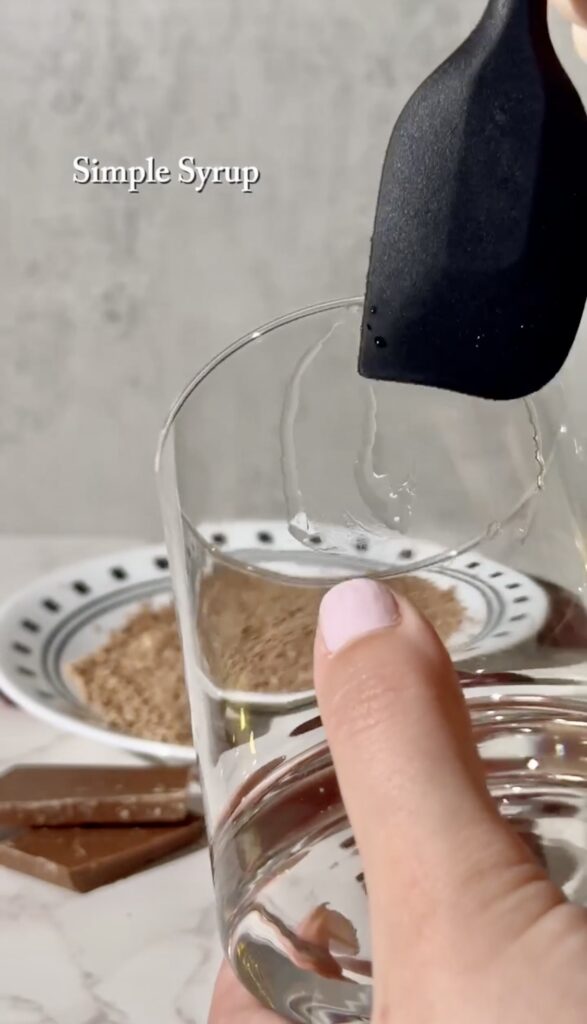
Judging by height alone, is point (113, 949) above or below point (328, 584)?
below

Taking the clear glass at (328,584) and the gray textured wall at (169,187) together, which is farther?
Answer: the gray textured wall at (169,187)

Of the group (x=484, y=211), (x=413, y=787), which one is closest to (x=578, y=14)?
(x=484, y=211)

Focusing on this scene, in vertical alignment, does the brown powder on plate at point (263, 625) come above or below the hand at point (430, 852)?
above

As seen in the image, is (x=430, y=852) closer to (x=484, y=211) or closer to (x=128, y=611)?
(x=484, y=211)

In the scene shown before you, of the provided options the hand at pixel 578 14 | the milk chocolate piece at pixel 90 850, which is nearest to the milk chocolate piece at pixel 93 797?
the milk chocolate piece at pixel 90 850

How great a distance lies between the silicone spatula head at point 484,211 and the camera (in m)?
0.23

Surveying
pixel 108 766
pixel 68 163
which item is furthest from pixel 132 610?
pixel 68 163

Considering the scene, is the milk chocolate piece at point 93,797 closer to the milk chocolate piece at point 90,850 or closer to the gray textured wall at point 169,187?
the milk chocolate piece at point 90,850

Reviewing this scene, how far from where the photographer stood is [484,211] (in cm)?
23

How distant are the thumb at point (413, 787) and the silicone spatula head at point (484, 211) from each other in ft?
0.22

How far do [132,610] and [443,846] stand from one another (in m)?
0.39

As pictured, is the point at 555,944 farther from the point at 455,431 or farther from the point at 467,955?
the point at 455,431

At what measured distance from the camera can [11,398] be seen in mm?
668

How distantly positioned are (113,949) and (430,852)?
20 centimetres
